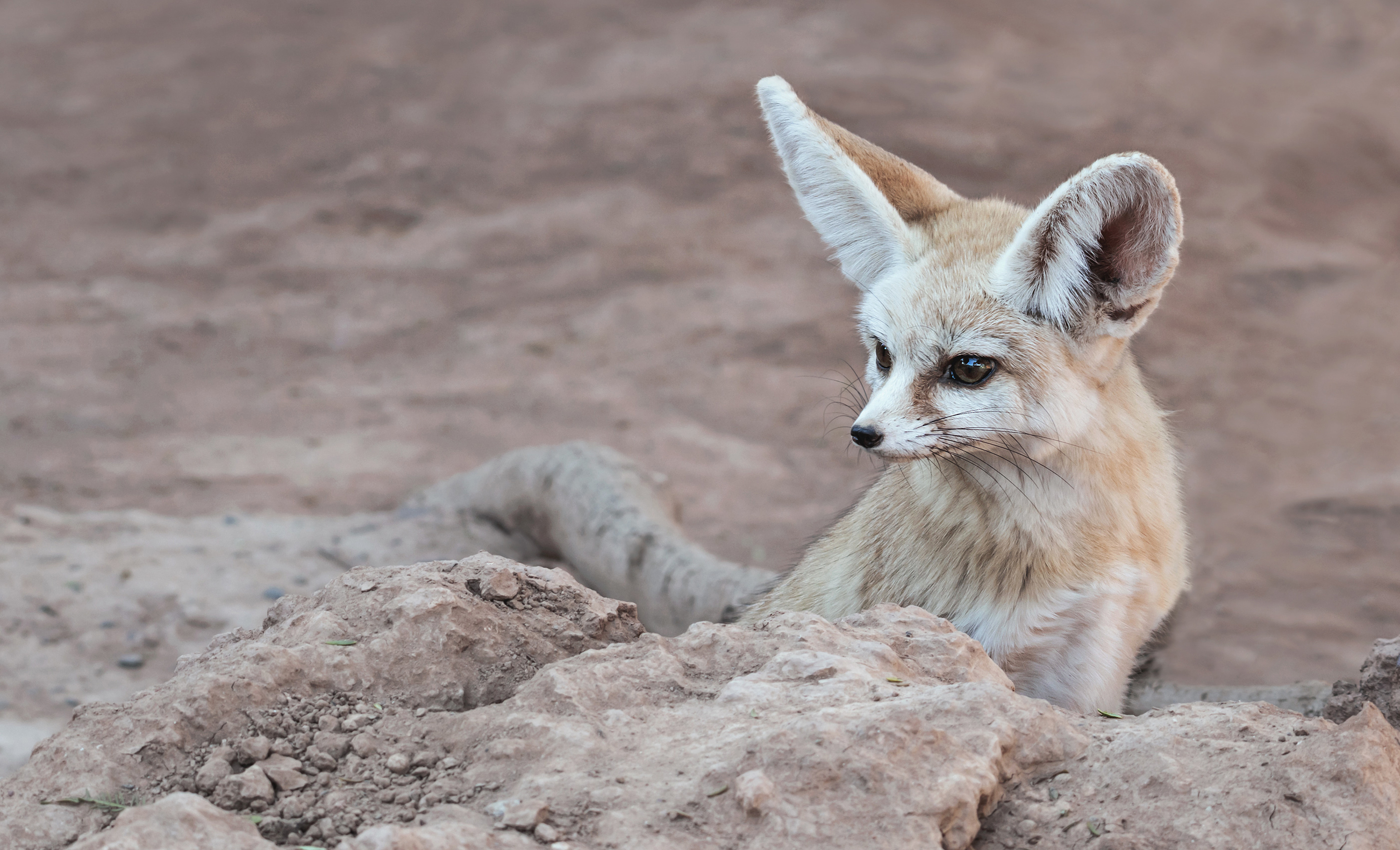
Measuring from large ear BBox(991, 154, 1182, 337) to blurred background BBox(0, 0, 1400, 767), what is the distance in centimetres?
290

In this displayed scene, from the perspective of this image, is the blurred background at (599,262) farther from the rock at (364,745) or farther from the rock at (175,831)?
the rock at (175,831)

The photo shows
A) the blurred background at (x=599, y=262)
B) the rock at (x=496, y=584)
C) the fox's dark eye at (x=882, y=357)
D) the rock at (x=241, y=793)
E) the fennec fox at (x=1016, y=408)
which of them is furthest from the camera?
the blurred background at (x=599, y=262)

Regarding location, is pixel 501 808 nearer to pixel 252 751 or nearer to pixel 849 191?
pixel 252 751

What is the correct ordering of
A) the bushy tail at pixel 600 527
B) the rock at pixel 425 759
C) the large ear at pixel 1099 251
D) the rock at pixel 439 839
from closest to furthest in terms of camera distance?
the rock at pixel 439 839 → the rock at pixel 425 759 → the large ear at pixel 1099 251 → the bushy tail at pixel 600 527

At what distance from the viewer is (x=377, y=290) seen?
31.5 feet

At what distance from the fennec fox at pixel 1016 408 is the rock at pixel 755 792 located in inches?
48.2

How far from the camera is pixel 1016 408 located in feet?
9.69

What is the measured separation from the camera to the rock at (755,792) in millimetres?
1700

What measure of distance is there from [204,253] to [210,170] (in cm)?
157

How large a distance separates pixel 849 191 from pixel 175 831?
2.30 meters

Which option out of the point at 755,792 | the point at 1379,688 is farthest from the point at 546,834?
the point at 1379,688

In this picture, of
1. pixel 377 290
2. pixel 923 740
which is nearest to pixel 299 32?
pixel 377 290

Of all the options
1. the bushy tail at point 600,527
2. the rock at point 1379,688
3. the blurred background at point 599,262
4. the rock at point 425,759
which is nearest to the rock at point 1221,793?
the rock at point 1379,688

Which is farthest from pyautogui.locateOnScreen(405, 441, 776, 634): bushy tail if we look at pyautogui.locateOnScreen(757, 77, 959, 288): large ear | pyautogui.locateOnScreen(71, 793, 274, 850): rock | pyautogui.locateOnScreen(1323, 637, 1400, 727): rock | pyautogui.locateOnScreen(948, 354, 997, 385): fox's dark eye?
pyautogui.locateOnScreen(71, 793, 274, 850): rock
